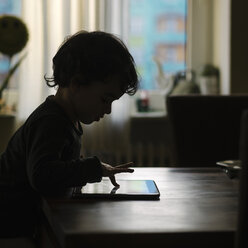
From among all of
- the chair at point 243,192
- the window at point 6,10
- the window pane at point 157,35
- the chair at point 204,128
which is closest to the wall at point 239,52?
the window pane at point 157,35

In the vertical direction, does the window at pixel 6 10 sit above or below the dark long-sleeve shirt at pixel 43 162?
above

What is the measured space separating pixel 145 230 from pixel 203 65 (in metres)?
2.68

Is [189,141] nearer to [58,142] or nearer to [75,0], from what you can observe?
[58,142]

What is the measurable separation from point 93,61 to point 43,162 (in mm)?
317

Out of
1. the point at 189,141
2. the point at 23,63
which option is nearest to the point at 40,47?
the point at 23,63

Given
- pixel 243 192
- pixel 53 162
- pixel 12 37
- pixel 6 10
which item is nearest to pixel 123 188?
pixel 53 162

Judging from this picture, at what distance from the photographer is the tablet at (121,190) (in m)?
1.08

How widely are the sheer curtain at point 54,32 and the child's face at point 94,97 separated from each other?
5.76 feet

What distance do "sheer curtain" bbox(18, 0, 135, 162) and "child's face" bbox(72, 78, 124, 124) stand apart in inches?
69.2

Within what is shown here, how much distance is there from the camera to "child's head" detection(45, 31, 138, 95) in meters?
1.31

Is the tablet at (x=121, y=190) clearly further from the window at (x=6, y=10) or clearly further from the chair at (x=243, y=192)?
the window at (x=6, y=10)

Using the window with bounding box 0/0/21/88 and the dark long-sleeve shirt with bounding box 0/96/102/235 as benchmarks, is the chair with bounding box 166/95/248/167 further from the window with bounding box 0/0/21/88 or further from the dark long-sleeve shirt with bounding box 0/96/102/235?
the window with bounding box 0/0/21/88

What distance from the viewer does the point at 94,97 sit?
4.31ft

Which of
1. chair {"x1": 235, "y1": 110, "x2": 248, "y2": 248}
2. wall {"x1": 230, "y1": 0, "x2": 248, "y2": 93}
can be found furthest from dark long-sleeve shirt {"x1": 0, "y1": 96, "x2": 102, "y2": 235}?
wall {"x1": 230, "y1": 0, "x2": 248, "y2": 93}
